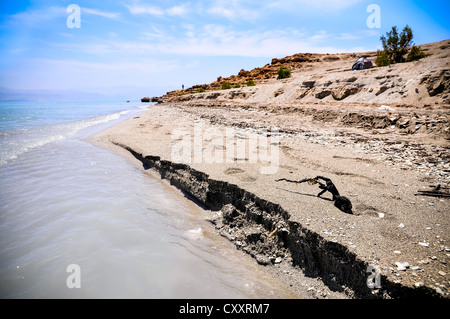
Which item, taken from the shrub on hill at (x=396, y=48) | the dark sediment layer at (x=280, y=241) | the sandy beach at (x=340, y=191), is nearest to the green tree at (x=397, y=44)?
the shrub on hill at (x=396, y=48)

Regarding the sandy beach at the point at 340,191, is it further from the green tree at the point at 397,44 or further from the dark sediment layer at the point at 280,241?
the green tree at the point at 397,44

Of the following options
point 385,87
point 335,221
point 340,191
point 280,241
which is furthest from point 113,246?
point 385,87

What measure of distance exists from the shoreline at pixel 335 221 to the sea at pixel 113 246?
1.12 feet

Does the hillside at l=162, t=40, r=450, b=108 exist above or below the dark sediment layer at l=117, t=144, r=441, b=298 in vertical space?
above

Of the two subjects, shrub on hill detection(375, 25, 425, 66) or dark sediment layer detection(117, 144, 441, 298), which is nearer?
dark sediment layer detection(117, 144, 441, 298)

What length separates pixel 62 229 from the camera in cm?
316

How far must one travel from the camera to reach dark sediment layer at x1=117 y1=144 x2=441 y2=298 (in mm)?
1945

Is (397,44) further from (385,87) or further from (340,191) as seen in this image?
(340,191)

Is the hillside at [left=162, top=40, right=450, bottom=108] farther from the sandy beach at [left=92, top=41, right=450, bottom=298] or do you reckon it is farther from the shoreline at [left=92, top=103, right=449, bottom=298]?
the shoreline at [left=92, top=103, right=449, bottom=298]

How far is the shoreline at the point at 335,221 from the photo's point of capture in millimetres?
1938

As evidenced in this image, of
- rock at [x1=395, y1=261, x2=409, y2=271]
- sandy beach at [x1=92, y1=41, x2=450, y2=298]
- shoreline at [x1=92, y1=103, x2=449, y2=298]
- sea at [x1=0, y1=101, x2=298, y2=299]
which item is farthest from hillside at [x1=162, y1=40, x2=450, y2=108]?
sea at [x1=0, y1=101, x2=298, y2=299]

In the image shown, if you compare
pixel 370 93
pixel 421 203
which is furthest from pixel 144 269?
pixel 370 93
